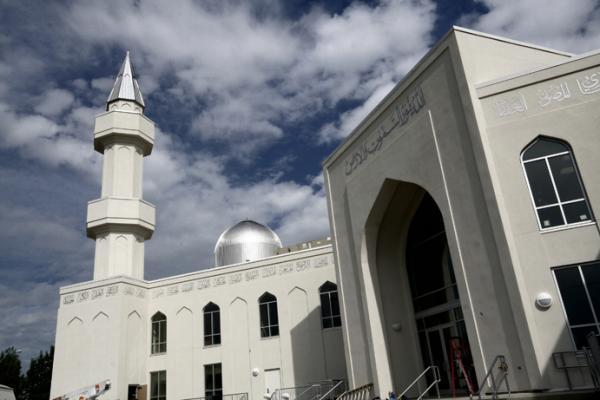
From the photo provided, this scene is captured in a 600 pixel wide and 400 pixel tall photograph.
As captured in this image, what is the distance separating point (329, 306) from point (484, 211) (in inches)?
452

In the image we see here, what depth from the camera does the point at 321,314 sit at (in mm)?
21344

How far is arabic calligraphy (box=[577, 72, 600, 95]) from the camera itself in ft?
35.5

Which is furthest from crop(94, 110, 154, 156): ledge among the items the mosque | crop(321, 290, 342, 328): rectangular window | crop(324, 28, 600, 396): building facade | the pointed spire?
crop(324, 28, 600, 396): building facade

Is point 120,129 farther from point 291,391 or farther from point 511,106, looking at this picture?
point 511,106

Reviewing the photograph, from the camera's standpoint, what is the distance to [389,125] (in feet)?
47.0

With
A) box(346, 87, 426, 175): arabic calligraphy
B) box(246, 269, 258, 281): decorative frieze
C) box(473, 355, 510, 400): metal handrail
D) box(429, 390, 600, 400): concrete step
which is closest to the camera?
box(429, 390, 600, 400): concrete step

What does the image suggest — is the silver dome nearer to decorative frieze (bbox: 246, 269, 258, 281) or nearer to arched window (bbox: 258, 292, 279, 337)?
decorative frieze (bbox: 246, 269, 258, 281)

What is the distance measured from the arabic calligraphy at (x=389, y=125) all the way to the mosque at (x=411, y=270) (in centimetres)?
5

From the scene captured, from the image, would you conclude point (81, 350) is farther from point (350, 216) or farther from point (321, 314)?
point (350, 216)

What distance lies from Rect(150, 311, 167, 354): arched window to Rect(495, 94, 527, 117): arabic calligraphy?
18080 millimetres

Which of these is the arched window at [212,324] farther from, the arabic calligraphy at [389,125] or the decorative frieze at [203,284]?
the arabic calligraphy at [389,125]

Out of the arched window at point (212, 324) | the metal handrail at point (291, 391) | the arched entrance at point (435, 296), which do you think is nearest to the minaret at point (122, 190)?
the arched window at point (212, 324)

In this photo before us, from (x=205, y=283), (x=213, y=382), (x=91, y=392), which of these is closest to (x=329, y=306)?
(x=213, y=382)

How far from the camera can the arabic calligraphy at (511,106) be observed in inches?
444
